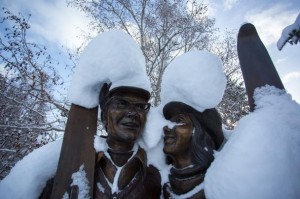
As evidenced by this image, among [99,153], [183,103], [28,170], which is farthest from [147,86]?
[28,170]

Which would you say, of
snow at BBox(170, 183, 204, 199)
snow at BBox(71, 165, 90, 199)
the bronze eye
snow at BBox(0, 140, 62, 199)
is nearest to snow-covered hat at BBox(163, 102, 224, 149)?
the bronze eye

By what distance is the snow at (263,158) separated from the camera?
1185 mm

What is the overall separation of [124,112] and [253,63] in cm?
A: 105

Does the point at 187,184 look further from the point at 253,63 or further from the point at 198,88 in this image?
the point at 253,63

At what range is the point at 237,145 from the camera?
1.37 meters

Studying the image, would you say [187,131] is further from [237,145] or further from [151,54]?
[151,54]

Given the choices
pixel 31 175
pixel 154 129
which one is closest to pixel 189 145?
pixel 154 129

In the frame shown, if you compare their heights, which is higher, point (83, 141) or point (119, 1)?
point (119, 1)

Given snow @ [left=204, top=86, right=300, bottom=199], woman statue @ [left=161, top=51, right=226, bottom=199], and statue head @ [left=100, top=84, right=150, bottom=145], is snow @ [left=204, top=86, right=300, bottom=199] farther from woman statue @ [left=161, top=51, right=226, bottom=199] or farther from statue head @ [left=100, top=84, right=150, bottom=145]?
statue head @ [left=100, top=84, right=150, bottom=145]

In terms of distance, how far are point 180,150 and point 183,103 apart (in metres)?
0.37

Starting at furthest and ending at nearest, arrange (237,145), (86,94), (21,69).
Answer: (21,69) → (86,94) → (237,145)

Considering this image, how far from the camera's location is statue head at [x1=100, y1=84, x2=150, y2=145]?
191cm

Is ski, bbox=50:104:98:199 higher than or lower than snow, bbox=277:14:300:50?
lower

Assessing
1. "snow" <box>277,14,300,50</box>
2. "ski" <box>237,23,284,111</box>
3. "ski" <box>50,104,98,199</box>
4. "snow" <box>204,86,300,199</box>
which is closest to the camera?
"snow" <box>204,86,300,199</box>
